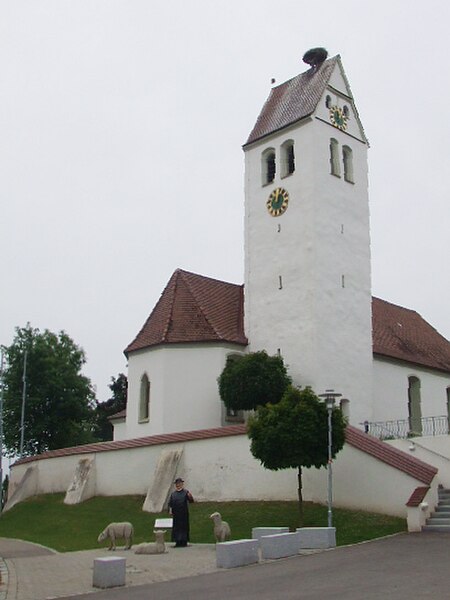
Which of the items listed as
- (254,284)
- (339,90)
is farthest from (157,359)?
(339,90)

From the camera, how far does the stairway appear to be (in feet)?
59.5

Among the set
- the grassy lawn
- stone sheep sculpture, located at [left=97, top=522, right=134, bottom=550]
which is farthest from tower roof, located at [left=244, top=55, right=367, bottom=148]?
stone sheep sculpture, located at [left=97, top=522, right=134, bottom=550]

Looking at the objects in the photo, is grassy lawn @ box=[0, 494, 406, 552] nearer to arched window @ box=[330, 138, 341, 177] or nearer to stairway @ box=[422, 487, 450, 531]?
stairway @ box=[422, 487, 450, 531]

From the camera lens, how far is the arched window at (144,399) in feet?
110

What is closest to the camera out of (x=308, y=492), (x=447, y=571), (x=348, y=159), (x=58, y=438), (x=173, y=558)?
(x=447, y=571)

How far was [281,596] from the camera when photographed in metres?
10.2

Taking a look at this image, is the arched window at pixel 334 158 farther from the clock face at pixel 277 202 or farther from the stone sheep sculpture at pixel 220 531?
the stone sheep sculpture at pixel 220 531

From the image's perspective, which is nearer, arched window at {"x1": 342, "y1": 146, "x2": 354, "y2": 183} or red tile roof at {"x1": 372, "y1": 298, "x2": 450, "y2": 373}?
arched window at {"x1": 342, "y1": 146, "x2": 354, "y2": 183}

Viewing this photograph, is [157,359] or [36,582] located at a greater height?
[157,359]

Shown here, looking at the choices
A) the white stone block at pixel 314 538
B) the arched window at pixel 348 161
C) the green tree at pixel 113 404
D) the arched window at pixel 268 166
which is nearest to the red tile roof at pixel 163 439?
the white stone block at pixel 314 538

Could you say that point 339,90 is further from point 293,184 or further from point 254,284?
point 254,284

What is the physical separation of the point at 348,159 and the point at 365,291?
6735 millimetres

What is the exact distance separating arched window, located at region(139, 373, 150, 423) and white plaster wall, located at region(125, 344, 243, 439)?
0.44m

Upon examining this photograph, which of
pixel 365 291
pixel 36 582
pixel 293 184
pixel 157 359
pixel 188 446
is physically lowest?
pixel 36 582
